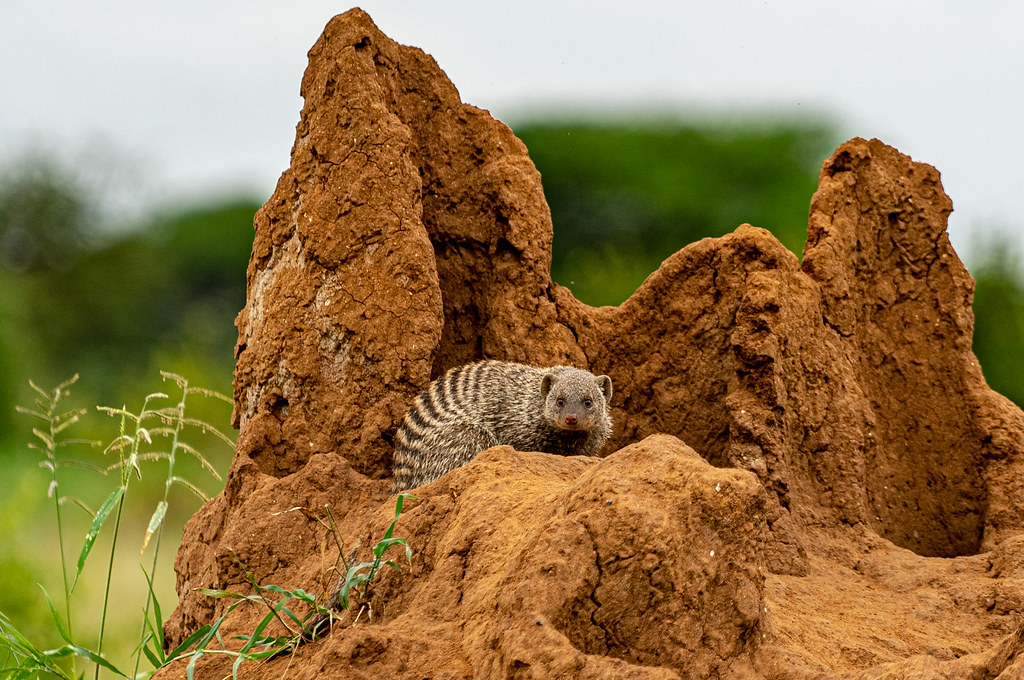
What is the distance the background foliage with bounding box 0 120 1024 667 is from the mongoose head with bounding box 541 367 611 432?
17338 millimetres

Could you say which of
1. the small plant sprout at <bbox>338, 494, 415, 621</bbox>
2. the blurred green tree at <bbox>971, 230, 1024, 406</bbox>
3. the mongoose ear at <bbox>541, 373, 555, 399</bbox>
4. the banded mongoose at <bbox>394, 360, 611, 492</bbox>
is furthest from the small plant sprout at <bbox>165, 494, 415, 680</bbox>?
the blurred green tree at <bbox>971, 230, 1024, 406</bbox>

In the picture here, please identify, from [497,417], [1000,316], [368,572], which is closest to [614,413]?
[497,417]

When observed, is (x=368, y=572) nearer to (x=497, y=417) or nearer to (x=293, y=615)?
(x=293, y=615)

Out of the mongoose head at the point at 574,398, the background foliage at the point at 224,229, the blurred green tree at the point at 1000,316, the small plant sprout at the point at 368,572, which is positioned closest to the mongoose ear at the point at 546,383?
the mongoose head at the point at 574,398

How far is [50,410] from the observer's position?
3719mm

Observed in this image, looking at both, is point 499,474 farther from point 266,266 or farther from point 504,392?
point 266,266

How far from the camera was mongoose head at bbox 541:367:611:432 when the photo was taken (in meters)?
4.96

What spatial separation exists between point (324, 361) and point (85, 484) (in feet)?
51.1

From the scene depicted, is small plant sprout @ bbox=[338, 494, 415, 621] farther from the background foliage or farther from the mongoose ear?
the background foliage

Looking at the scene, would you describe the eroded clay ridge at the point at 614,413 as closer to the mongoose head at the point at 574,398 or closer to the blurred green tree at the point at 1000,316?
the mongoose head at the point at 574,398

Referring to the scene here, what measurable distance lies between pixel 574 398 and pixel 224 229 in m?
27.9

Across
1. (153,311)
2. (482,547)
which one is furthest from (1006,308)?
(153,311)

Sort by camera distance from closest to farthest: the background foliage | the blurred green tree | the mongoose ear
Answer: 1. the mongoose ear
2. the blurred green tree
3. the background foliage

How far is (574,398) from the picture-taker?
500 centimetres
